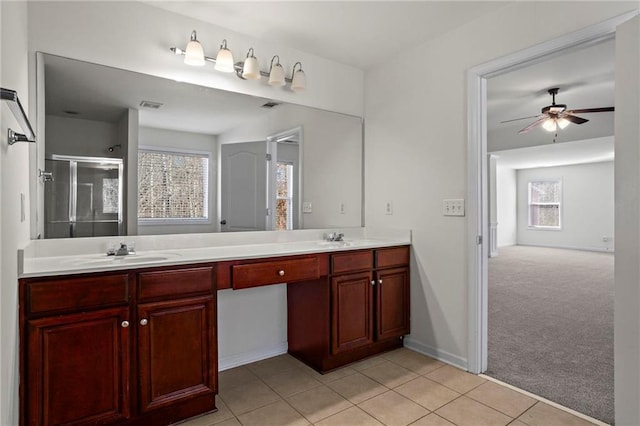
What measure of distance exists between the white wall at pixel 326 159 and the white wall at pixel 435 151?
0.67 ft

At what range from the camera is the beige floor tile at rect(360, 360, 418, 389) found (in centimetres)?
230

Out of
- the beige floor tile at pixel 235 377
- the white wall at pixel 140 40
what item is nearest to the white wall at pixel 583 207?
the white wall at pixel 140 40

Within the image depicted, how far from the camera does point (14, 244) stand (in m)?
1.35

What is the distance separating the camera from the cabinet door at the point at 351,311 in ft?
7.93

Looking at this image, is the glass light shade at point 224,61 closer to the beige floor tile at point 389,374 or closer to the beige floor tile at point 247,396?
the beige floor tile at point 247,396

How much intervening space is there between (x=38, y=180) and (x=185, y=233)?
81cm

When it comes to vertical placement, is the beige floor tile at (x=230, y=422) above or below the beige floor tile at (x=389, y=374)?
below

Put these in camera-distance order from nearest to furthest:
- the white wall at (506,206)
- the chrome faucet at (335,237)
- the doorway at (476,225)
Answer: the doorway at (476,225) < the chrome faucet at (335,237) < the white wall at (506,206)

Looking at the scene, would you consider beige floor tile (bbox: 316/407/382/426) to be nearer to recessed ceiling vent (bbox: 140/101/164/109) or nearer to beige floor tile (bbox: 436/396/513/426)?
beige floor tile (bbox: 436/396/513/426)

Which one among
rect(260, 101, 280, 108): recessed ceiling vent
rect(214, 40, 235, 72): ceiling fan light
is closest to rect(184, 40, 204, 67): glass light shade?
rect(214, 40, 235, 72): ceiling fan light

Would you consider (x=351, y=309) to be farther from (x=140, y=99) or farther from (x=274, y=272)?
(x=140, y=99)

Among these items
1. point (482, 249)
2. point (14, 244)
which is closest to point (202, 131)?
point (14, 244)

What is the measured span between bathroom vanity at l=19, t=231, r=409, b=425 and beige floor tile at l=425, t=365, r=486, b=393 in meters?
0.61

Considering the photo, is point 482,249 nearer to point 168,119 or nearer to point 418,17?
point 418,17
